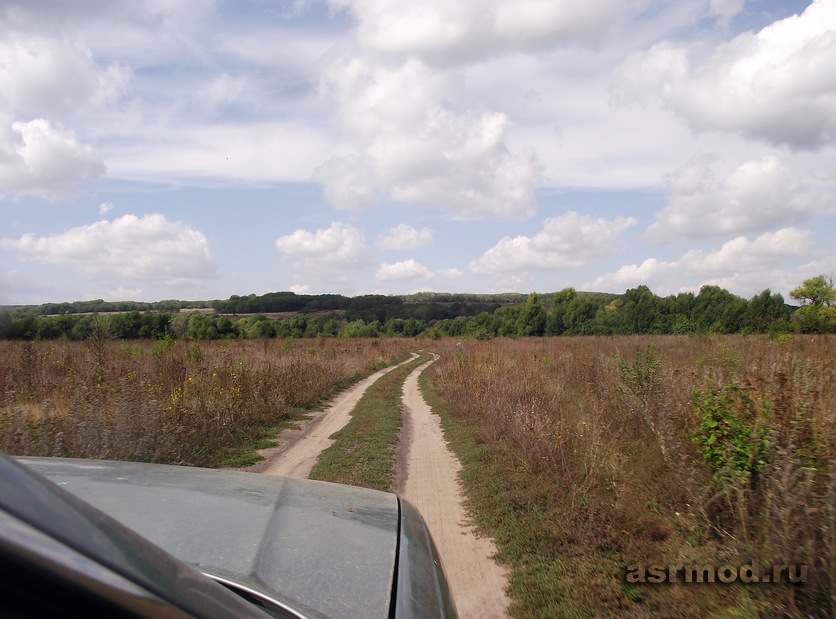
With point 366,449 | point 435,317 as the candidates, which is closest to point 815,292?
point 366,449

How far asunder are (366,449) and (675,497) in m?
5.62

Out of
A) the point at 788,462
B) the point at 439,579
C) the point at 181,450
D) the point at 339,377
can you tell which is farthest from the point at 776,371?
the point at 339,377

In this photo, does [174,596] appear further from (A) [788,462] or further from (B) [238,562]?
(A) [788,462]

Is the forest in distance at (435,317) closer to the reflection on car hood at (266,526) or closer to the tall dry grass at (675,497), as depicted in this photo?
the reflection on car hood at (266,526)

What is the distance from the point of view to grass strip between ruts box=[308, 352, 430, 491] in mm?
8242

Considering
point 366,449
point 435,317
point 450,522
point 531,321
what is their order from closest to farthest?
point 450,522
point 366,449
point 531,321
point 435,317

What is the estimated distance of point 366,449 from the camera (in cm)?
1009

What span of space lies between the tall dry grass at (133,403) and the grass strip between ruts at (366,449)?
1.79 metres

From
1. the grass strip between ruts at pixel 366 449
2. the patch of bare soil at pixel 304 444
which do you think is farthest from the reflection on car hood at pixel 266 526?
the grass strip between ruts at pixel 366 449

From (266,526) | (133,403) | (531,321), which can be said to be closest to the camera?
(266,526)

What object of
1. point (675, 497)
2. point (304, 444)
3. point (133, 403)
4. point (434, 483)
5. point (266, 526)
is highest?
point (266, 526)

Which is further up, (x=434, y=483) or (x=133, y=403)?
(x=133, y=403)

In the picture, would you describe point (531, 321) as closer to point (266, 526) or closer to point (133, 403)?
point (133, 403)

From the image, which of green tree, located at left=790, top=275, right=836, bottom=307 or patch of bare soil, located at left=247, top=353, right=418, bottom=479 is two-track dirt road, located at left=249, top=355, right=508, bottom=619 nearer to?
patch of bare soil, located at left=247, top=353, right=418, bottom=479
